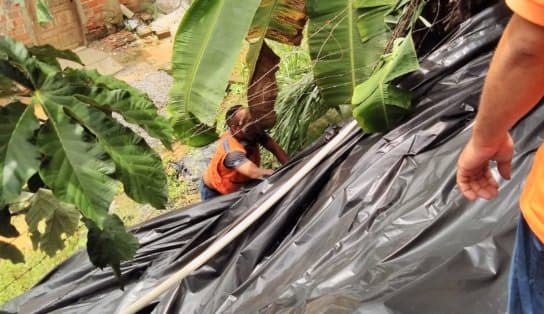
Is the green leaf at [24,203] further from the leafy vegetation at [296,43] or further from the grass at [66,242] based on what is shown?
the grass at [66,242]

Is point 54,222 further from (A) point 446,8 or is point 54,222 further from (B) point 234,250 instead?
(A) point 446,8

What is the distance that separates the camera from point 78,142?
2.97ft

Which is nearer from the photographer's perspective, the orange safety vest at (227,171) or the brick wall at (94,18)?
the orange safety vest at (227,171)

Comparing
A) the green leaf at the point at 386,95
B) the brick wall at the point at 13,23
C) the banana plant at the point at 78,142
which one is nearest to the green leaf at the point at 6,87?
the banana plant at the point at 78,142

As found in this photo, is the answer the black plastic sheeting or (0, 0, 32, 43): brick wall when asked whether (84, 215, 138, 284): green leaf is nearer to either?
the black plastic sheeting

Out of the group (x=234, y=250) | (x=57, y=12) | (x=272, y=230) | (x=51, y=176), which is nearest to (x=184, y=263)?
(x=234, y=250)

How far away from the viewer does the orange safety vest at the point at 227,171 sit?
262 centimetres

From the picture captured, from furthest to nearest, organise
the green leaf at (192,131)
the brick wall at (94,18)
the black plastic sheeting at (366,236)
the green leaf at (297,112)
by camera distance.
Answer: the brick wall at (94,18) → the green leaf at (297,112) → the green leaf at (192,131) → the black plastic sheeting at (366,236)

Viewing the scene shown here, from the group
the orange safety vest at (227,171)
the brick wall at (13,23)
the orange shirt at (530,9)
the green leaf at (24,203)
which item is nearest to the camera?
the orange shirt at (530,9)

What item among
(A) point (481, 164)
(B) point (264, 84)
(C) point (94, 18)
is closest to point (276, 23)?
(B) point (264, 84)

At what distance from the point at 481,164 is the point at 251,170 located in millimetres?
1604

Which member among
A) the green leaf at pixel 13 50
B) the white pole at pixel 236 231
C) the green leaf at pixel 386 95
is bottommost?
the white pole at pixel 236 231

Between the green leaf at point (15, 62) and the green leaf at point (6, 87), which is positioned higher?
the green leaf at point (15, 62)

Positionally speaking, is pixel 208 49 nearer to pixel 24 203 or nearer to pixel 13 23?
pixel 24 203
